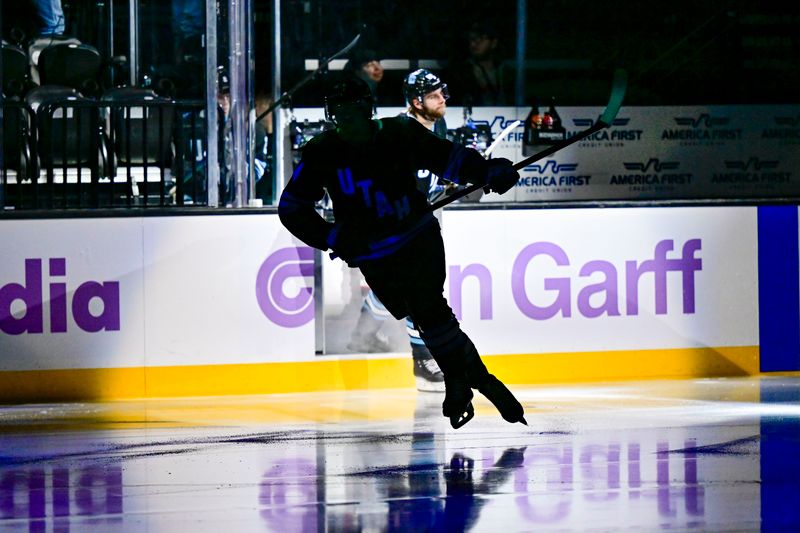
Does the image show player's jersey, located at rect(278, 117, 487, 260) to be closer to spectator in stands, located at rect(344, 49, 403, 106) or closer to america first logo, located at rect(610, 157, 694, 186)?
spectator in stands, located at rect(344, 49, 403, 106)

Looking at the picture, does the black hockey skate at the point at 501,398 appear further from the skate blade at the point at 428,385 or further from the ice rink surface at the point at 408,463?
the skate blade at the point at 428,385

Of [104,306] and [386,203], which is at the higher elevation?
[386,203]

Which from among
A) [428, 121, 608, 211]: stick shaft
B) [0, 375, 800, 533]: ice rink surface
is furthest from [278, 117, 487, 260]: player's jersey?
[0, 375, 800, 533]: ice rink surface

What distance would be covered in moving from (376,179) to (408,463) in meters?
1.21

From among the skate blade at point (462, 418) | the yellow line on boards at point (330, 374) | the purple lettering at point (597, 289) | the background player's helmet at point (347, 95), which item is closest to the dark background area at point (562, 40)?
the yellow line on boards at point (330, 374)

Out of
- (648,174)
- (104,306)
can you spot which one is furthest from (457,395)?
(648,174)

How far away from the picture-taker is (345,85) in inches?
236

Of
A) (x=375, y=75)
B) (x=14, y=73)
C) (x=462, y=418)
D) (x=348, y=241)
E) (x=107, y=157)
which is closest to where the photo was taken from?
(x=348, y=241)

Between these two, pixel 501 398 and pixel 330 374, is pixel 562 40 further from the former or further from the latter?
pixel 501 398

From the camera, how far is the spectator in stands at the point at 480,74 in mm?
11578

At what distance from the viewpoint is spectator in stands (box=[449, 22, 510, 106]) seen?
11.6 m

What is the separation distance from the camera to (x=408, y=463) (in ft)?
18.7

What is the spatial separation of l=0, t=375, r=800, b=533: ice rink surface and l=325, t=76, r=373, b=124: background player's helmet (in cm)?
148

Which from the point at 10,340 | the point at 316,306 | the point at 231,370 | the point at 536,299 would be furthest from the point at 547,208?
the point at 10,340
